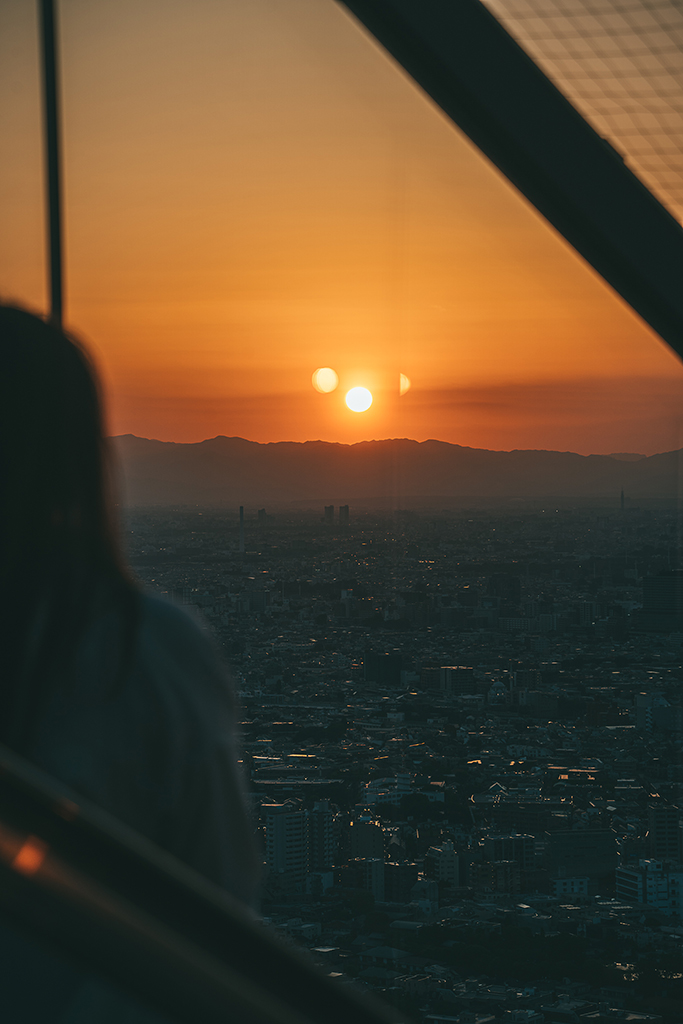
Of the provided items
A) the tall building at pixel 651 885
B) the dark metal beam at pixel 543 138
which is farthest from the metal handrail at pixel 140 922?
the tall building at pixel 651 885

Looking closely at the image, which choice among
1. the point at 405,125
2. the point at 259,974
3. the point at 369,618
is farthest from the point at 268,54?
the point at 259,974

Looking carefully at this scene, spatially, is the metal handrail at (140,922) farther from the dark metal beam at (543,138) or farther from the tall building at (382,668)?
the tall building at (382,668)

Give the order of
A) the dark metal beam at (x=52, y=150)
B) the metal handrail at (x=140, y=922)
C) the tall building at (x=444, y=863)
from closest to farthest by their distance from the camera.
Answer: the metal handrail at (x=140, y=922), the dark metal beam at (x=52, y=150), the tall building at (x=444, y=863)

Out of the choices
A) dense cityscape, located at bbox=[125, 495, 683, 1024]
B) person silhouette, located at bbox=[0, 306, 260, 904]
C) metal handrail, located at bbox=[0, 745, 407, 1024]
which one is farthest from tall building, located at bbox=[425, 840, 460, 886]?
metal handrail, located at bbox=[0, 745, 407, 1024]

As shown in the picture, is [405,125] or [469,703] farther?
[469,703]

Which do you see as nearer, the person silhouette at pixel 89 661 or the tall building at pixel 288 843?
the person silhouette at pixel 89 661

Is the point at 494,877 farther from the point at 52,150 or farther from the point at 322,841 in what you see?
the point at 52,150

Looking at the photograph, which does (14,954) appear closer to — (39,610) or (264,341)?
(39,610)
